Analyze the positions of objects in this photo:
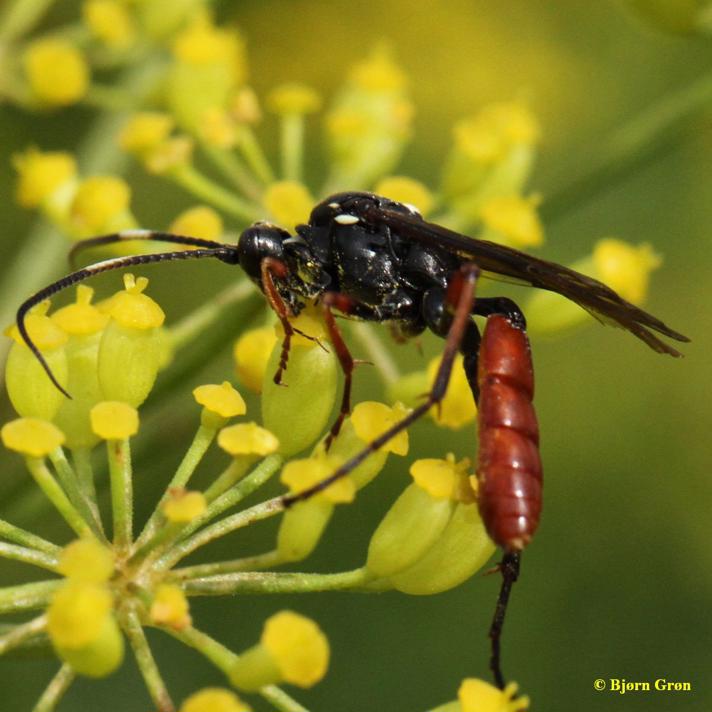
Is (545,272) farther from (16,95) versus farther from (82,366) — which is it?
(16,95)

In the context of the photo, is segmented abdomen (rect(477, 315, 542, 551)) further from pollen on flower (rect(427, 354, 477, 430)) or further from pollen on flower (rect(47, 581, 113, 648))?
pollen on flower (rect(47, 581, 113, 648))

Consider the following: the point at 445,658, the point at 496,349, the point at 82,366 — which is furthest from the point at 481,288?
the point at 445,658

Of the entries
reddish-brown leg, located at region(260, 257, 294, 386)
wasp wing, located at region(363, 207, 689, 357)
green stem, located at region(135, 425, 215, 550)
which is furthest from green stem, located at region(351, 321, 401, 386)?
green stem, located at region(135, 425, 215, 550)

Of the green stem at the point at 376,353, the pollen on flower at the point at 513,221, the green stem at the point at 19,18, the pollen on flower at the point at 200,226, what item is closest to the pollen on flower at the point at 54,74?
the green stem at the point at 19,18

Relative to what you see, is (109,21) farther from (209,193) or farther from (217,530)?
(217,530)

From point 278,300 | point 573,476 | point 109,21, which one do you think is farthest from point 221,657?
point 573,476

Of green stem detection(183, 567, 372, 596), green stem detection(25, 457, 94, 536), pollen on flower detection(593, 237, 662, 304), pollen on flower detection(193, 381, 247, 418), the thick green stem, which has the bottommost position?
green stem detection(183, 567, 372, 596)
